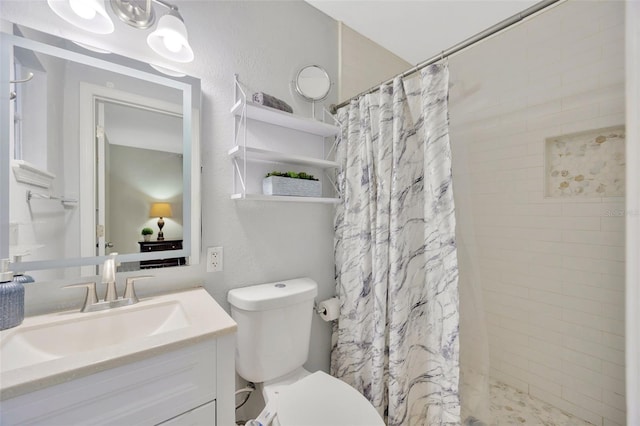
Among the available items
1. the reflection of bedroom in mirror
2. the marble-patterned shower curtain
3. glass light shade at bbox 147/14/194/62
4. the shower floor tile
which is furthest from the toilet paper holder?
glass light shade at bbox 147/14/194/62

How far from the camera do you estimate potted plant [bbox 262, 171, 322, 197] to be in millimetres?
1236

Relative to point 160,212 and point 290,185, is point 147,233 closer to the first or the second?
point 160,212

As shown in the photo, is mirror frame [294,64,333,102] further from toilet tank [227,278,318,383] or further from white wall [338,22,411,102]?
toilet tank [227,278,318,383]

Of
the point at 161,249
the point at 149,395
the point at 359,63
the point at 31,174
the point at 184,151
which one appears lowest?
the point at 149,395

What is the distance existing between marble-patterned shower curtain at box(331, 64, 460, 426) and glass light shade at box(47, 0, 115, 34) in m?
1.11

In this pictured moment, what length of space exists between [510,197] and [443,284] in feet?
3.60

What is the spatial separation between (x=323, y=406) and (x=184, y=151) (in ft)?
3.97

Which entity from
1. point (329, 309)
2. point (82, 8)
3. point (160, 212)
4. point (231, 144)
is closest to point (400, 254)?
point (329, 309)

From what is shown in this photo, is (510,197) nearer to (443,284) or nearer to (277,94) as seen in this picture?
(443,284)

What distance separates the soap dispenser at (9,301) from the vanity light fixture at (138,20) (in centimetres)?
83

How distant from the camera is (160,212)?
1057mm

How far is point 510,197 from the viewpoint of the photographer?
1727mm

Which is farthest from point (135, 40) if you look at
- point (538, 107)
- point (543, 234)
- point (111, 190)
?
point (543, 234)

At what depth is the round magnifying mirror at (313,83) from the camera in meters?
1.46
